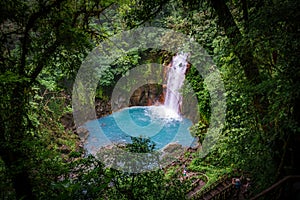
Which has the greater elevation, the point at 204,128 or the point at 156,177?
the point at 204,128

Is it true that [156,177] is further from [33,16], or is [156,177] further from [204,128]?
[204,128]

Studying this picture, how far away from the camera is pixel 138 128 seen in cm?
1466

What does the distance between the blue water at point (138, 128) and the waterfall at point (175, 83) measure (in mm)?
757

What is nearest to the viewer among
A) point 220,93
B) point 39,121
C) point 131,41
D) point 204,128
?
point 39,121

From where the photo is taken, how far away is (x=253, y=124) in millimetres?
3891

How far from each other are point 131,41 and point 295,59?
13.2 meters

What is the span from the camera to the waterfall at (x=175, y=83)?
46.6ft

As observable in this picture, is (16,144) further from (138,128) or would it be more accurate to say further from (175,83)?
(175,83)

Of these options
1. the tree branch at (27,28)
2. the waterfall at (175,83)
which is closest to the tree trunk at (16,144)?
the tree branch at (27,28)

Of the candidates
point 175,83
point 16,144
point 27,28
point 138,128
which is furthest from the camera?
point 175,83

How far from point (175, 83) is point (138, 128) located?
3.48 m

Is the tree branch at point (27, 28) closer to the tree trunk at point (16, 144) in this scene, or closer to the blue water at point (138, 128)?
the tree trunk at point (16, 144)

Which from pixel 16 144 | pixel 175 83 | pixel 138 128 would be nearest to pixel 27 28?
pixel 16 144

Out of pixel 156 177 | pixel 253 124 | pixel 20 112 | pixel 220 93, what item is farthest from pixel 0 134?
pixel 220 93
